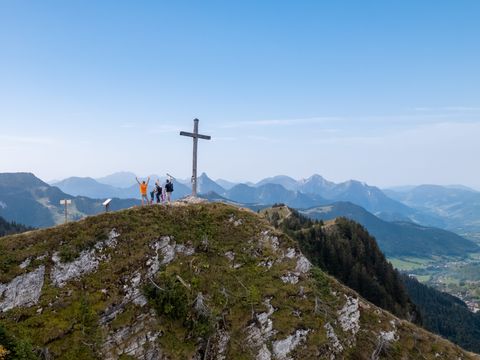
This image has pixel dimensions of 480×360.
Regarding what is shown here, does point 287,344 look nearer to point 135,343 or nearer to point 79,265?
point 135,343

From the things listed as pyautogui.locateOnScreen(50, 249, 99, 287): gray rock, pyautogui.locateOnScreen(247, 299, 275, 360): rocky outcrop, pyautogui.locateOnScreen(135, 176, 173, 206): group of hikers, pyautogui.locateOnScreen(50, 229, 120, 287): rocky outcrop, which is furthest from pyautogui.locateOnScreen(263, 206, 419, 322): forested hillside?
pyautogui.locateOnScreen(50, 249, 99, 287): gray rock

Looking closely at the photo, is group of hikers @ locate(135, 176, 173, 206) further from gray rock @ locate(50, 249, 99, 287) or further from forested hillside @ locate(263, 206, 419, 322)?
forested hillside @ locate(263, 206, 419, 322)

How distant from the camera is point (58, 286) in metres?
24.5

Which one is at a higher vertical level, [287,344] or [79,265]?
[79,265]

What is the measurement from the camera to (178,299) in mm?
25219

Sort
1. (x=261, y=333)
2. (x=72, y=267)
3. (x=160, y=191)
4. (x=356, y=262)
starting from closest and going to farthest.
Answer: (x=261, y=333) → (x=72, y=267) → (x=160, y=191) → (x=356, y=262)

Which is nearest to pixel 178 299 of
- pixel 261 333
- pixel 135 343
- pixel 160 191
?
pixel 135 343

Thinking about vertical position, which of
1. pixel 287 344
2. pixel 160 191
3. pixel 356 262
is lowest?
pixel 356 262

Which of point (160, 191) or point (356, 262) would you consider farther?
point (356, 262)

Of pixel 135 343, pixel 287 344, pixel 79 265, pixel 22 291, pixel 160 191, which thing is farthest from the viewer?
pixel 160 191

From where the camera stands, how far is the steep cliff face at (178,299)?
897 inches

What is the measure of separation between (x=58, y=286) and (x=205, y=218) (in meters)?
13.4

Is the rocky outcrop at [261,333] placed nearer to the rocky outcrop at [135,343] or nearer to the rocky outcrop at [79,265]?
the rocky outcrop at [135,343]

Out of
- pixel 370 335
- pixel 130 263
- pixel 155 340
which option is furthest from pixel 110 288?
pixel 370 335
